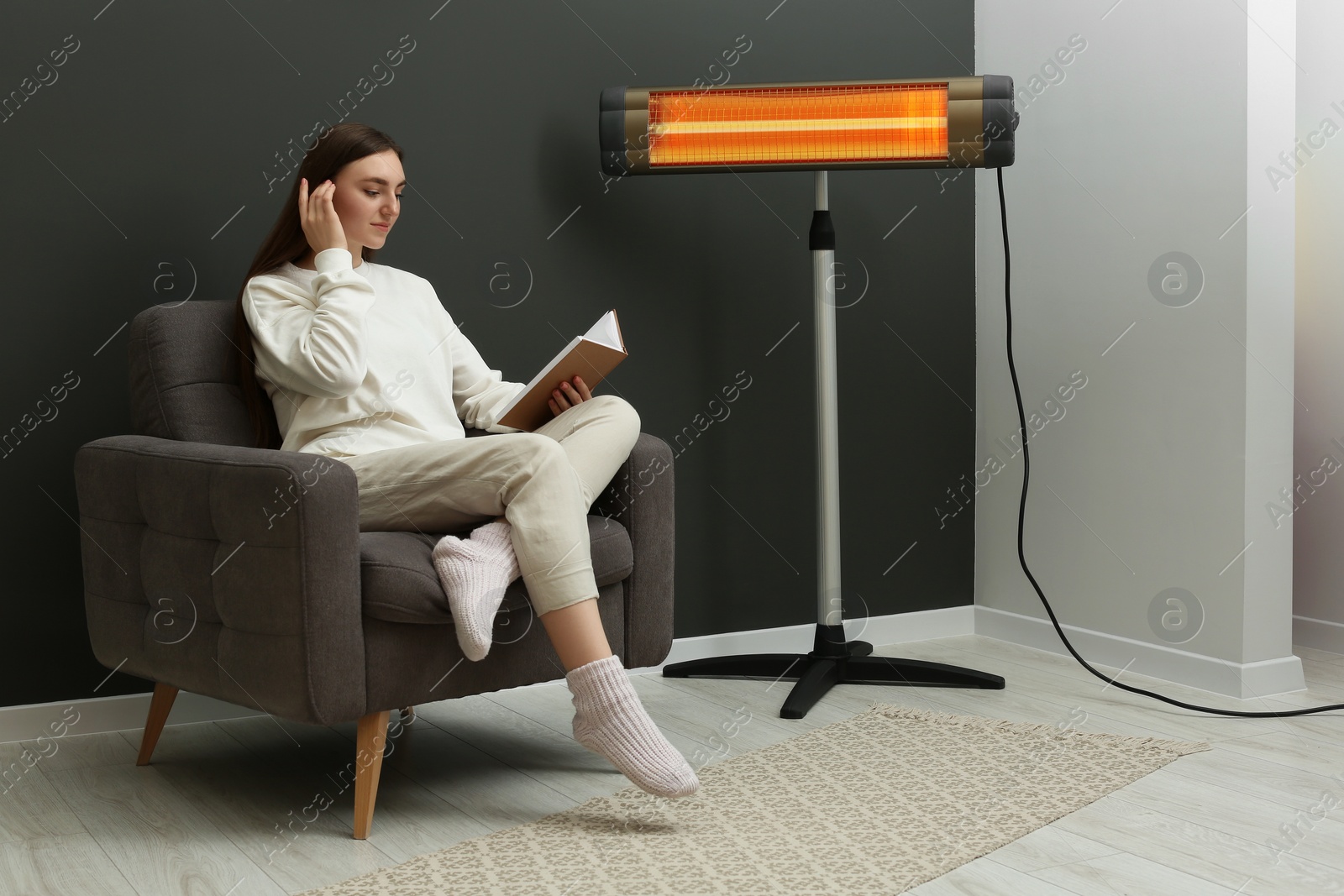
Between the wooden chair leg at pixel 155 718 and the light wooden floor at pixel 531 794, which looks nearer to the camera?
the light wooden floor at pixel 531 794

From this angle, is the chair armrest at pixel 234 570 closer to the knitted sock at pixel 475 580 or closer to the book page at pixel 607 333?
the knitted sock at pixel 475 580

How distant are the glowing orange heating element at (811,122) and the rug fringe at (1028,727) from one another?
3.64ft

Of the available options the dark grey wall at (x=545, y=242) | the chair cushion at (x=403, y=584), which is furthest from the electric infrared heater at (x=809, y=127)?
the chair cushion at (x=403, y=584)

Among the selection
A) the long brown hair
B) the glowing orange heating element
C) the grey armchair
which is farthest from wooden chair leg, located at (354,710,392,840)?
the glowing orange heating element

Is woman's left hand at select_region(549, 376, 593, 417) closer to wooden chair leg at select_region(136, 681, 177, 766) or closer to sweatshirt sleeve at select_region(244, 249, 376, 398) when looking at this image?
sweatshirt sleeve at select_region(244, 249, 376, 398)

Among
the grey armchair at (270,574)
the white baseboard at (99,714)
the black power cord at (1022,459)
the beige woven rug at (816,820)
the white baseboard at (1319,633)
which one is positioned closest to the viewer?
the beige woven rug at (816,820)

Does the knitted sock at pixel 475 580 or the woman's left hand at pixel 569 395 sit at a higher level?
the woman's left hand at pixel 569 395

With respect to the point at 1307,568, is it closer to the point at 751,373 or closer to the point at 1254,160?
the point at 1254,160

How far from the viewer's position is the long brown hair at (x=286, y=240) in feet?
6.80

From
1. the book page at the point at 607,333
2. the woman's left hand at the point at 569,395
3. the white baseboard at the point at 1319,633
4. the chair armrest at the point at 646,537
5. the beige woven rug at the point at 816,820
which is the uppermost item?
the book page at the point at 607,333

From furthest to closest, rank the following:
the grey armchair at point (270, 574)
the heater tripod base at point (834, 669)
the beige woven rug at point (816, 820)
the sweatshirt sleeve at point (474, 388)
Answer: the heater tripod base at point (834, 669) < the sweatshirt sleeve at point (474, 388) < the grey armchair at point (270, 574) < the beige woven rug at point (816, 820)

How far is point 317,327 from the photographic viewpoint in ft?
6.35

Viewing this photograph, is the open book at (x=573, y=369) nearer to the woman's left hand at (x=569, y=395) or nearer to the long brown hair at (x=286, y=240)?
the woman's left hand at (x=569, y=395)

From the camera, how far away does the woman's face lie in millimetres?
2111
